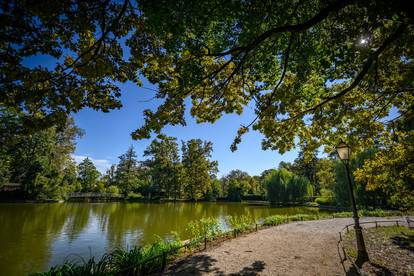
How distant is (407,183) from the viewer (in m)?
10.0

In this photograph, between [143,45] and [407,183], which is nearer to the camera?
[143,45]

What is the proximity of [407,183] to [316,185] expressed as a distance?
213 feet

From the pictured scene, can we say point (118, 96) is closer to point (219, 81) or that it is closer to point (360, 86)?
point (219, 81)

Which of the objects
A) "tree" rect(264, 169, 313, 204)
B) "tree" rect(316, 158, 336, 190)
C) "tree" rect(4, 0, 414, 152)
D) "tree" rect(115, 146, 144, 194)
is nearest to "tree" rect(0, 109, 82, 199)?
"tree" rect(115, 146, 144, 194)

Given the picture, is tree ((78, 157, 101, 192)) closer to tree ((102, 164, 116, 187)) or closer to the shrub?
tree ((102, 164, 116, 187))

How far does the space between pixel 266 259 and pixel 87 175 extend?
197ft

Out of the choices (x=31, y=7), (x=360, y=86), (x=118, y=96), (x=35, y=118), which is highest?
(x=360, y=86)

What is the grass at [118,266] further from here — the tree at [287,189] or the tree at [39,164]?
the tree at [287,189]

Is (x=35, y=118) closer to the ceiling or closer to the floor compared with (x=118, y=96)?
closer to the floor

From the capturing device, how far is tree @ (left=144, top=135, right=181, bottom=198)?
50.4m

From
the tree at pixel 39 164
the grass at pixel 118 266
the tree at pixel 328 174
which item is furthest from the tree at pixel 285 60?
the tree at pixel 39 164

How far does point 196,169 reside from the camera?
51812 millimetres

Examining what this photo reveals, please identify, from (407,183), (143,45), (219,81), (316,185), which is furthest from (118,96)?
(316,185)

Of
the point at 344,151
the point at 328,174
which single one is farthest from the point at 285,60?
the point at 328,174
